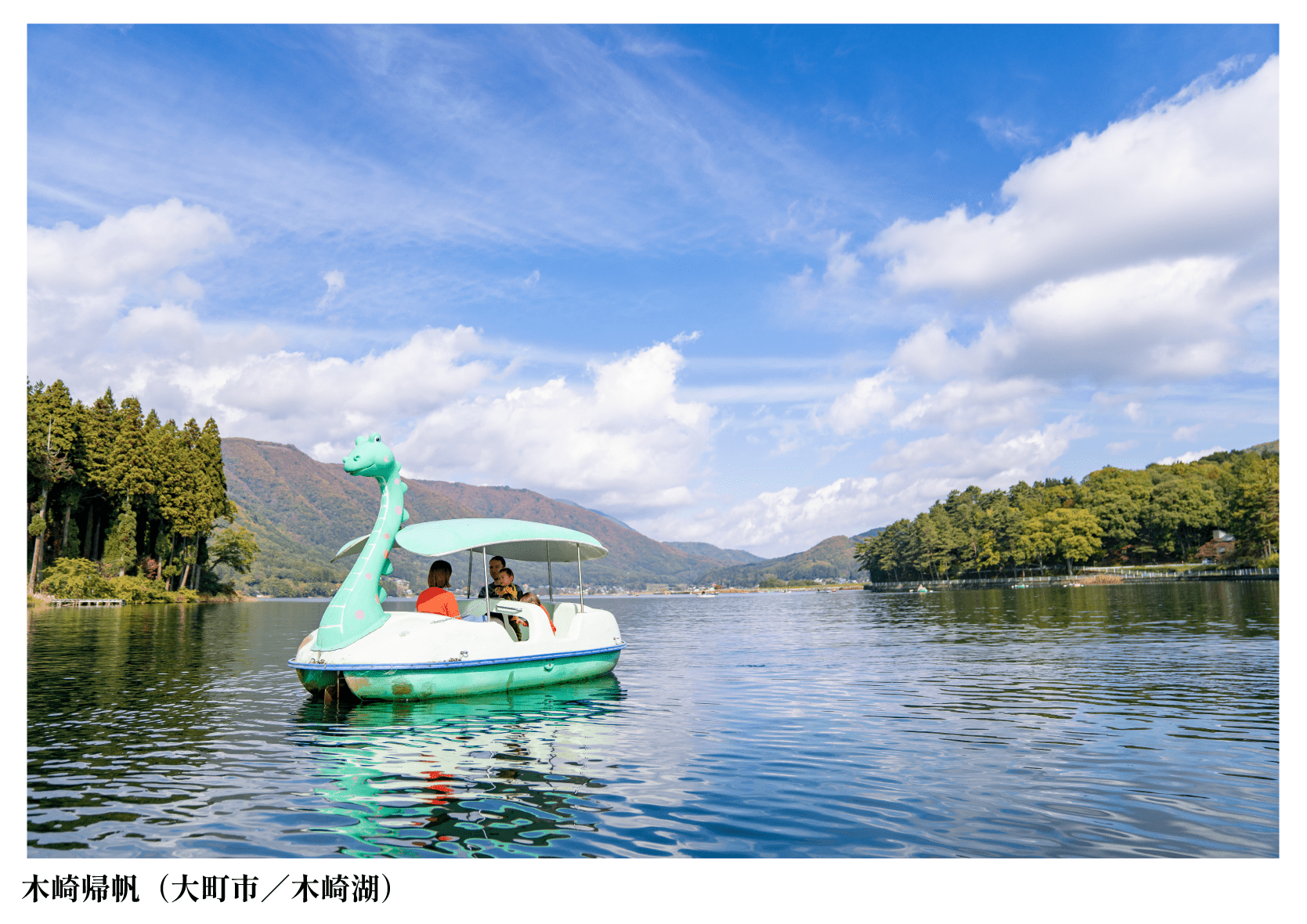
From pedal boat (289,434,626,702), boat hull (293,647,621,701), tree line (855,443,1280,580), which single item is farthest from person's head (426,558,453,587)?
tree line (855,443,1280,580)

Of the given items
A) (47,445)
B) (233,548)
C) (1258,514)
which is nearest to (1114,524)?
(1258,514)

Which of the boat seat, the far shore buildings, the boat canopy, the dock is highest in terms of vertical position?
the boat canopy

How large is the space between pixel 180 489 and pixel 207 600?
63.6 feet

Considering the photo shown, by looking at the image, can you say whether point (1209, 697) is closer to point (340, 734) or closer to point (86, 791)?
point (340, 734)

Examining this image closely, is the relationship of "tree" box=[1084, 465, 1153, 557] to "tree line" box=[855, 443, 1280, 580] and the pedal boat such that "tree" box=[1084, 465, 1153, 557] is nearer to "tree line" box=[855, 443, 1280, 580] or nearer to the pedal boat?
"tree line" box=[855, 443, 1280, 580]

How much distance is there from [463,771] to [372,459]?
303 inches

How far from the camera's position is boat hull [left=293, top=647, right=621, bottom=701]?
15.1 m

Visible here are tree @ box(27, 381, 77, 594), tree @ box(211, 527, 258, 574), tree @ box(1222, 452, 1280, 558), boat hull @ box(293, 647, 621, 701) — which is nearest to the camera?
boat hull @ box(293, 647, 621, 701)

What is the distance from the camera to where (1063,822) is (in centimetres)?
828

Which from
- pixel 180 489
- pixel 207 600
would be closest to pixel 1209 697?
pixel 180 489

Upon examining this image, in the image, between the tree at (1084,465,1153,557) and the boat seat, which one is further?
the tree at (1084,465,1153,557)

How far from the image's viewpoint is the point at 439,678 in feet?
51.7

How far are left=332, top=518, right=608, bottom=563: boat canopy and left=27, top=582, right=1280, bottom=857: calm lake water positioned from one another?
314cm

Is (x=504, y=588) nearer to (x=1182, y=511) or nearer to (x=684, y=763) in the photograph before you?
(x=684, y=763)
